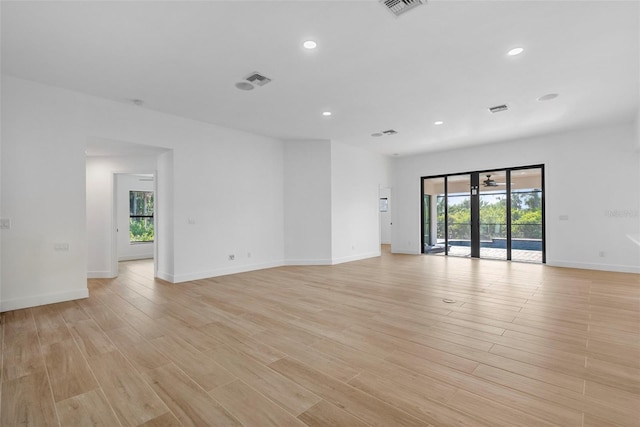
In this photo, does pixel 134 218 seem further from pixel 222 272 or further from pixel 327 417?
pixel 327 417

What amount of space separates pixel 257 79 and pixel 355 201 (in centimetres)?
470

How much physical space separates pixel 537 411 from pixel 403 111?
4.66 m

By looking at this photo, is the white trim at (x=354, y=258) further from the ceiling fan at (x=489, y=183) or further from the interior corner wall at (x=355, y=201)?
the ceiling fan at (x=489, y=183)

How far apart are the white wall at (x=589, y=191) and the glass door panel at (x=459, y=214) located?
1.11 meters

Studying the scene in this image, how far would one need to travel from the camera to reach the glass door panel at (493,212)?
25.8 feet

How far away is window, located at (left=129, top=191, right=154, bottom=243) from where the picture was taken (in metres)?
8.81

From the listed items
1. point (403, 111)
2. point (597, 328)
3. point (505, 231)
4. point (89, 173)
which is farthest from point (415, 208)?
point (89, 173)

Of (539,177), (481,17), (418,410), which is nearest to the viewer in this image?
(418,410)

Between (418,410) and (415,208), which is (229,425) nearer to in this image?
(418,410)

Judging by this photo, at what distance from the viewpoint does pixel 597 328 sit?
306cm

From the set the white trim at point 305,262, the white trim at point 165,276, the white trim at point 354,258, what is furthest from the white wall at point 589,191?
the white trim at point 165,276

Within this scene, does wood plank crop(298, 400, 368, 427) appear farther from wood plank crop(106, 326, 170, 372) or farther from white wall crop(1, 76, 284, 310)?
white wall crop(1, 76, 284, 310)

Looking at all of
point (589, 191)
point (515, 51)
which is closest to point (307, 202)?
point (515, 51)

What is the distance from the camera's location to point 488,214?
8.15m
